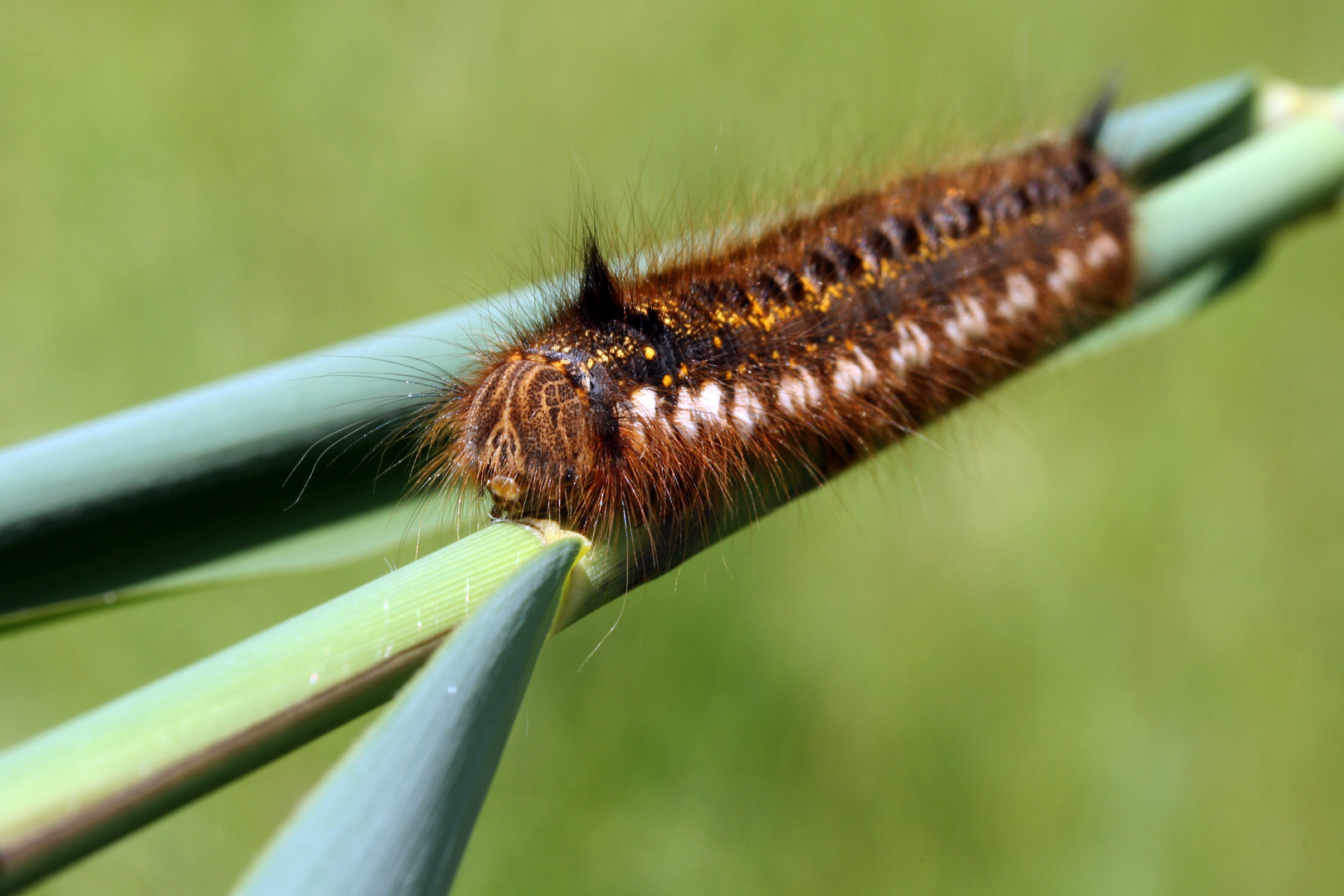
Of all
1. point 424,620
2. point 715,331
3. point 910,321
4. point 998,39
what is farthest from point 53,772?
point 998,39

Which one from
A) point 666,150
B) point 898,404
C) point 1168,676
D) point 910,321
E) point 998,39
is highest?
point 998,39

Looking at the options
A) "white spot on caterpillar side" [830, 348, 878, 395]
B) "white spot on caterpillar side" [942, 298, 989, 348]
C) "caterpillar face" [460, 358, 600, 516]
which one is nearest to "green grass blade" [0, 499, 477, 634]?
"caterpillar face" [460, 358, 600, 516]

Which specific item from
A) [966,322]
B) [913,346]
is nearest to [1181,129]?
[966,322]

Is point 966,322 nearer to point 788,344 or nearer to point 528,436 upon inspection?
point 788,344

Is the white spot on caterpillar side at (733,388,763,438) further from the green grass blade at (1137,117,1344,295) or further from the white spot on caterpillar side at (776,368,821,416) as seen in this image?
the green grass blade at (1137,117,1344,295)

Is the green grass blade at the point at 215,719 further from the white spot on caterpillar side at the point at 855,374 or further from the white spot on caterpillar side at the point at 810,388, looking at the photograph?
the white spot on caterpillar side at the point at 855,374

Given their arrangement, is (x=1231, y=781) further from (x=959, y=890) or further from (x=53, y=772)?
(x=53, y=772)
